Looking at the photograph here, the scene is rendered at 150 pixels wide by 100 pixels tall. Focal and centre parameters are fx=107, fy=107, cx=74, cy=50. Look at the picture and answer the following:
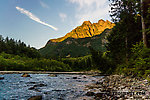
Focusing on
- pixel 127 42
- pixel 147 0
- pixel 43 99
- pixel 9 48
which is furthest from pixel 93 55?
pixel 9 48

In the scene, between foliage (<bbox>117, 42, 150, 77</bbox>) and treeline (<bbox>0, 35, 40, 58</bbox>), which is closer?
foliage (<bbox>117, 42, 150, 77</bbox>)

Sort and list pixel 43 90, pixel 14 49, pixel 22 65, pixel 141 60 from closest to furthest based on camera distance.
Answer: pixel 141 60
pixel 43 90
pixel 22 65
pixel 14 49

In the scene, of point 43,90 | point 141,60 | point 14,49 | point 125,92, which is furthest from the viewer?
point 14,49

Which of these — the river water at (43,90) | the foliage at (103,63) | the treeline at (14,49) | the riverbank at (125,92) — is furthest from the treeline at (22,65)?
the riverbank at (125,92)

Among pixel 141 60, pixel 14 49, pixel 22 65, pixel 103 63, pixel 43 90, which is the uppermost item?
pixel 14 49

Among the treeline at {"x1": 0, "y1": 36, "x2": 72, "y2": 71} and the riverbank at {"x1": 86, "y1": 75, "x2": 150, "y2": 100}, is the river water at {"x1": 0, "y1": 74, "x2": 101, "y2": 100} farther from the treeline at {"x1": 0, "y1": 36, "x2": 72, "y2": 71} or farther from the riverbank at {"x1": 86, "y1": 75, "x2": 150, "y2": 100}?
the treeline at {"x1": 0, "y1": 36, "x2": 72, "y2": 71}

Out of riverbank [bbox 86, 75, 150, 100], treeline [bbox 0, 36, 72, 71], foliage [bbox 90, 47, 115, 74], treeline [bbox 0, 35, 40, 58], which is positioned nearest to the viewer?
riverbank [bbox 86, 75, 150, 100]

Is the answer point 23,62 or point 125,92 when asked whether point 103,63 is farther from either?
A: point 23,62

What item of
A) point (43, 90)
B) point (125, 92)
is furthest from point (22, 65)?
point (125, 92)

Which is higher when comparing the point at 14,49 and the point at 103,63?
the point at 14,49

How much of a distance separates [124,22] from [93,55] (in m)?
18.4

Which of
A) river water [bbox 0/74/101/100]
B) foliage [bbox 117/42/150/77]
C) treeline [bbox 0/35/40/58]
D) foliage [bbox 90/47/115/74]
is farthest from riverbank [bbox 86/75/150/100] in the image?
treeline [bbox 0/35/40/58]

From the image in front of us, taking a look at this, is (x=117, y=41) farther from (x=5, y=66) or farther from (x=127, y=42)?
(x=5, y=66)

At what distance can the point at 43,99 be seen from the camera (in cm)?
742
